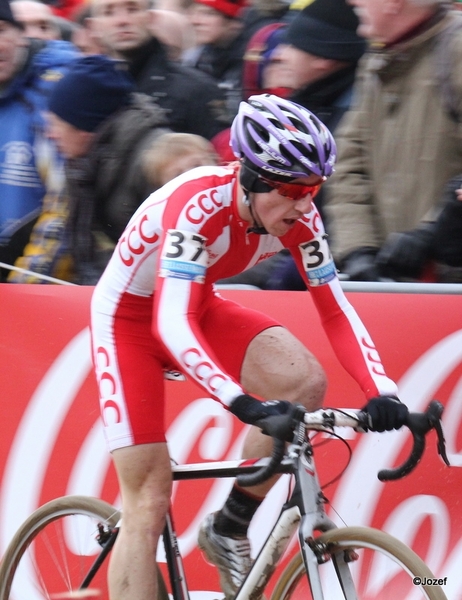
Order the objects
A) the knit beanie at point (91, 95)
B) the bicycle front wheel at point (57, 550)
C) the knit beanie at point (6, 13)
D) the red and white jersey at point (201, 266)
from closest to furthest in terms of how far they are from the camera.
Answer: the red and white jersey at point (201, 266) → the bicycle front wheel at point (57, 550) → the knit beanie at point (91, 95) → the knit beanie at point (6, 13)

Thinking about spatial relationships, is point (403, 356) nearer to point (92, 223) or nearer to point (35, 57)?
point (92, 223)

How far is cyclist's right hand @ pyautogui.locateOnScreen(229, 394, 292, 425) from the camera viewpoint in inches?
121

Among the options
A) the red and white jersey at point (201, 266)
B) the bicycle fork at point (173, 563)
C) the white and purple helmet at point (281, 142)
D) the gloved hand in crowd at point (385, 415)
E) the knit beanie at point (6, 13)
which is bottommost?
the bicycle fork at point (173, 563)

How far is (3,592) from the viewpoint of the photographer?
4.34 meters

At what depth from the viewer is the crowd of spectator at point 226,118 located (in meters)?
4.57

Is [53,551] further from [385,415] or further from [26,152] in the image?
[26,152]

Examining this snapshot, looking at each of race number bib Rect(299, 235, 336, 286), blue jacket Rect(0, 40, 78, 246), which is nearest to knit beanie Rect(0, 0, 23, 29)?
blue jacket Rect(0, 40, 78, 246)

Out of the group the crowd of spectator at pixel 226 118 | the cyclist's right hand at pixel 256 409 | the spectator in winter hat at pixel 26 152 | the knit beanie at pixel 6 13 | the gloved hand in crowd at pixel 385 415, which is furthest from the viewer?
the knit beanie at pixel 6 13

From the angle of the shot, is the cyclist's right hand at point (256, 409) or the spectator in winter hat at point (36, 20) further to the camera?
the spectator in winter hat at point (36, 20)

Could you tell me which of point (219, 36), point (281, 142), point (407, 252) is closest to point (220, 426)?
point (407, 252)

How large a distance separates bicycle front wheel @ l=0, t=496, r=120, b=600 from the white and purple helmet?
1437 millimetres

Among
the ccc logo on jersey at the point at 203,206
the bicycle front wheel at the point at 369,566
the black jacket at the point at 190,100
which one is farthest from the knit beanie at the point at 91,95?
the bicycle front wheel at the point at 369,566

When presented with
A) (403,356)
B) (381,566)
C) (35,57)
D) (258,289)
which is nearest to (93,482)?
(258,289)

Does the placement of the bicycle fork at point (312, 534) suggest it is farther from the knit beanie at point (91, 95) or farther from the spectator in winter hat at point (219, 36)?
the spectator in winter hat at point (219, 36)
